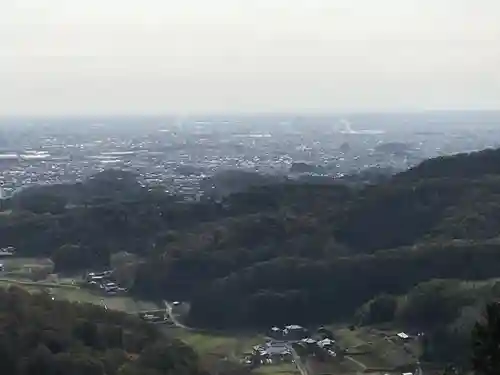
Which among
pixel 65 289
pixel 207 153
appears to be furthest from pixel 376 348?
pixel 207 153

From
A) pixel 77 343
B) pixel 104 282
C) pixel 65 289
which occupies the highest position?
pixel 77 343

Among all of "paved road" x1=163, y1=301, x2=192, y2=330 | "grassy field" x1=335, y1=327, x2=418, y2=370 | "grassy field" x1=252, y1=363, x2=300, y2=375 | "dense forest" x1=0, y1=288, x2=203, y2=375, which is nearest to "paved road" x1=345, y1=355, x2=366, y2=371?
"grassy field" x1=335, y1=327, x2=418, y2=370

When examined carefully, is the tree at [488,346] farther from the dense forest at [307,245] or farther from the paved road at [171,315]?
the paved road at [171,315]

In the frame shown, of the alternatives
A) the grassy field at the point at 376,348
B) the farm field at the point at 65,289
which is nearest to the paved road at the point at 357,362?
the grassy field at the point at 376,348

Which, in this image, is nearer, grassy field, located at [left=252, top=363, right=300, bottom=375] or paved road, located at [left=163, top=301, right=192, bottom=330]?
grassy field, located at [left=252, top=363, right=300, bottom=375]

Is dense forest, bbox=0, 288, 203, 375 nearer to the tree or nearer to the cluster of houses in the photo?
the cluster of houses

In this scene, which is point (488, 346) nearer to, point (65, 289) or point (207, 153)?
point (65, 289)

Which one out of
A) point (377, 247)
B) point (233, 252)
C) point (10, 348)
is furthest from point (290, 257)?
point (10, 348)
